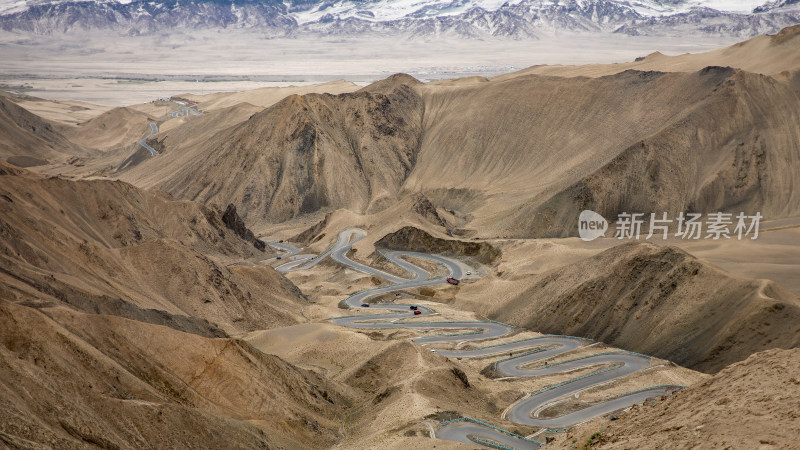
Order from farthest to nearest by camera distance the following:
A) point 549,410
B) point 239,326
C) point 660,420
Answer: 1. point 239,326
2. point 549,410
3. point 660,420

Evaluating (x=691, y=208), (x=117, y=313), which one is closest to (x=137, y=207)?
(x=117, y=313)

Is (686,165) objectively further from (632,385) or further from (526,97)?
(632,385)

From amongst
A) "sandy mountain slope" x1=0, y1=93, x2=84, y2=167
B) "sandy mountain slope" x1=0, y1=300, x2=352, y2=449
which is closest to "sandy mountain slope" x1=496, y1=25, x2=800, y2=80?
"sandy mountain slope" x1=0, y1=93, x2=84, y2=167

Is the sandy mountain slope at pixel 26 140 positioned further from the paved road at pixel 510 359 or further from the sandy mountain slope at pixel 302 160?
the paved road at pixel 510 359

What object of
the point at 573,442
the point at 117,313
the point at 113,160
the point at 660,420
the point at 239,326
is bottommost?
the point at 113,160

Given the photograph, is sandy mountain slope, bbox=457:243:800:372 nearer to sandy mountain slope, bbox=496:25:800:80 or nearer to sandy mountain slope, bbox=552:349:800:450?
sandy mountain slope, bbox=552:349:800:450

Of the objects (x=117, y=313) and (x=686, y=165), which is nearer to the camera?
(x=117, y=313)

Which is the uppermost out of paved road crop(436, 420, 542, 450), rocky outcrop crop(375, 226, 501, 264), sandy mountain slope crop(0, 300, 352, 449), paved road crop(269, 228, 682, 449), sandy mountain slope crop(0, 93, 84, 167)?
sandy mountain slope crop(0, 300, 352, 449)
